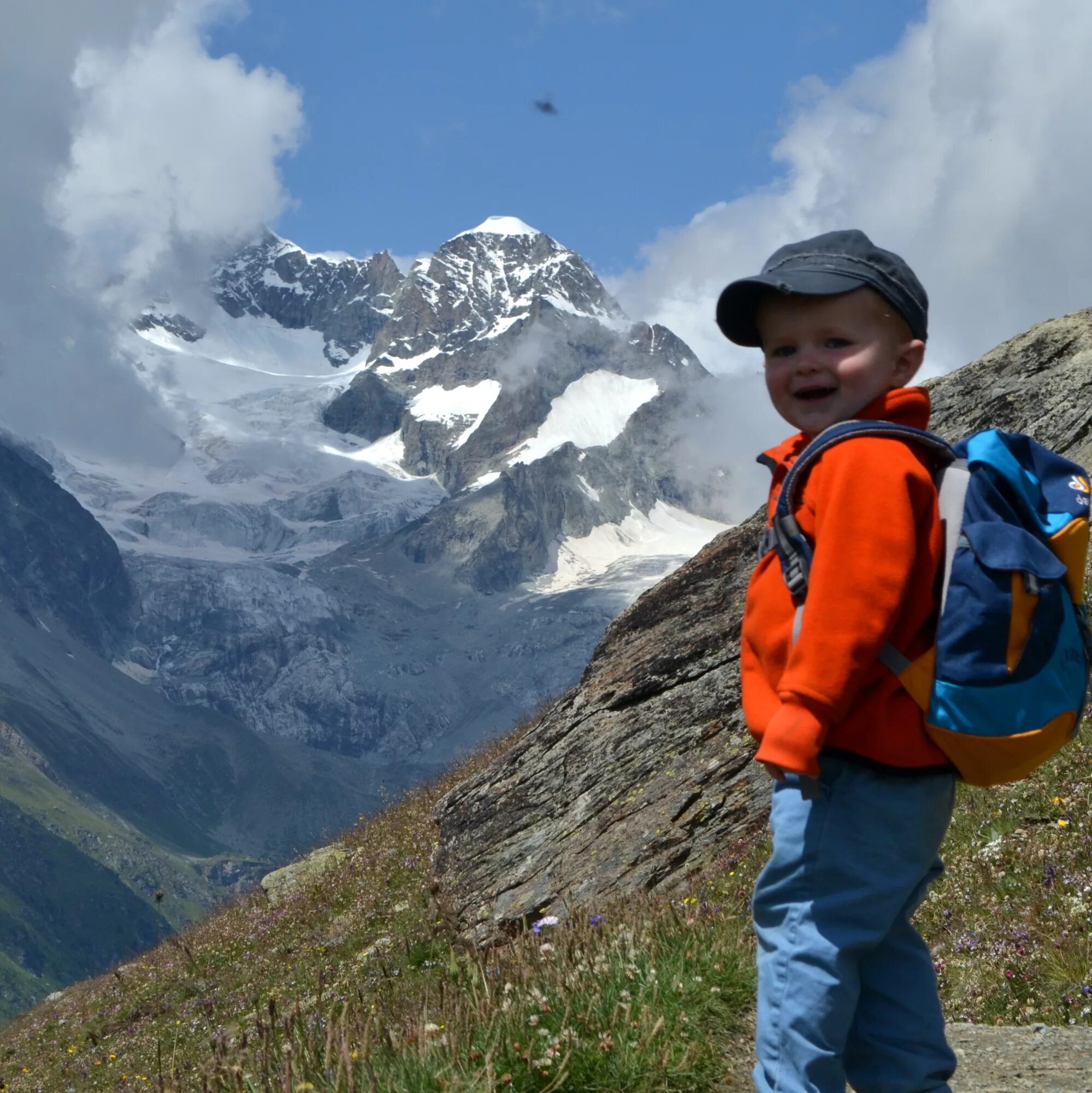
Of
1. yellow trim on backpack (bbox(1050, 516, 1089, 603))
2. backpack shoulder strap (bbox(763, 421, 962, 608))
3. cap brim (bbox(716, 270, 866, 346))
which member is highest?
cap brim (bbox(716, 270, 866, 346))

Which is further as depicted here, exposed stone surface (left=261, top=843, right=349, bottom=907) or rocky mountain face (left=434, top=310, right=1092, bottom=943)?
exposed stone surface (left=261, top=843, right=349, bottom=907)

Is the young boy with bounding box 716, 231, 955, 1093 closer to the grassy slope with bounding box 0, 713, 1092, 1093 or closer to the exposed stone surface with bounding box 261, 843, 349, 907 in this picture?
the grassy slope with bounding box 0, 713, 1092, 1093

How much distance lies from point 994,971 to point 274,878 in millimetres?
17855

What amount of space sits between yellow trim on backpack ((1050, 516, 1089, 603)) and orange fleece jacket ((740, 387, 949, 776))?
34 cm

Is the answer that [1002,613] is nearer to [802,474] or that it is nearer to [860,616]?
[860,616]

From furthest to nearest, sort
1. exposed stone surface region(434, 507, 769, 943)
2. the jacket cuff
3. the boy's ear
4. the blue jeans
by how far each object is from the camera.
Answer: exposed stone surface region(434, 507, 769, 943) → the boy's ear → the blue jeans → the jacket cuff

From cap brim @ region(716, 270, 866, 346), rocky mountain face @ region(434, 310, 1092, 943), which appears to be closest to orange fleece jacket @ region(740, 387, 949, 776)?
cap brim @ region(716, 270, 866, 346)

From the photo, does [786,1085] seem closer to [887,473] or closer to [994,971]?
[887,473]

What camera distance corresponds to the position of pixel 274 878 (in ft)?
70.2

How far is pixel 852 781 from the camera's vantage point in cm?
346

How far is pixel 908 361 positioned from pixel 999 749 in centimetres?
139

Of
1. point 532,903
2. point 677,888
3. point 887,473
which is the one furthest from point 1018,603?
point 532,903

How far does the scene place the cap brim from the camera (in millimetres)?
3740

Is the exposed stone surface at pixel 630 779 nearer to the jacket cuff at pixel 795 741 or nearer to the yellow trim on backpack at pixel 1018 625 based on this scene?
the jacket cuff at pixel 795 741
